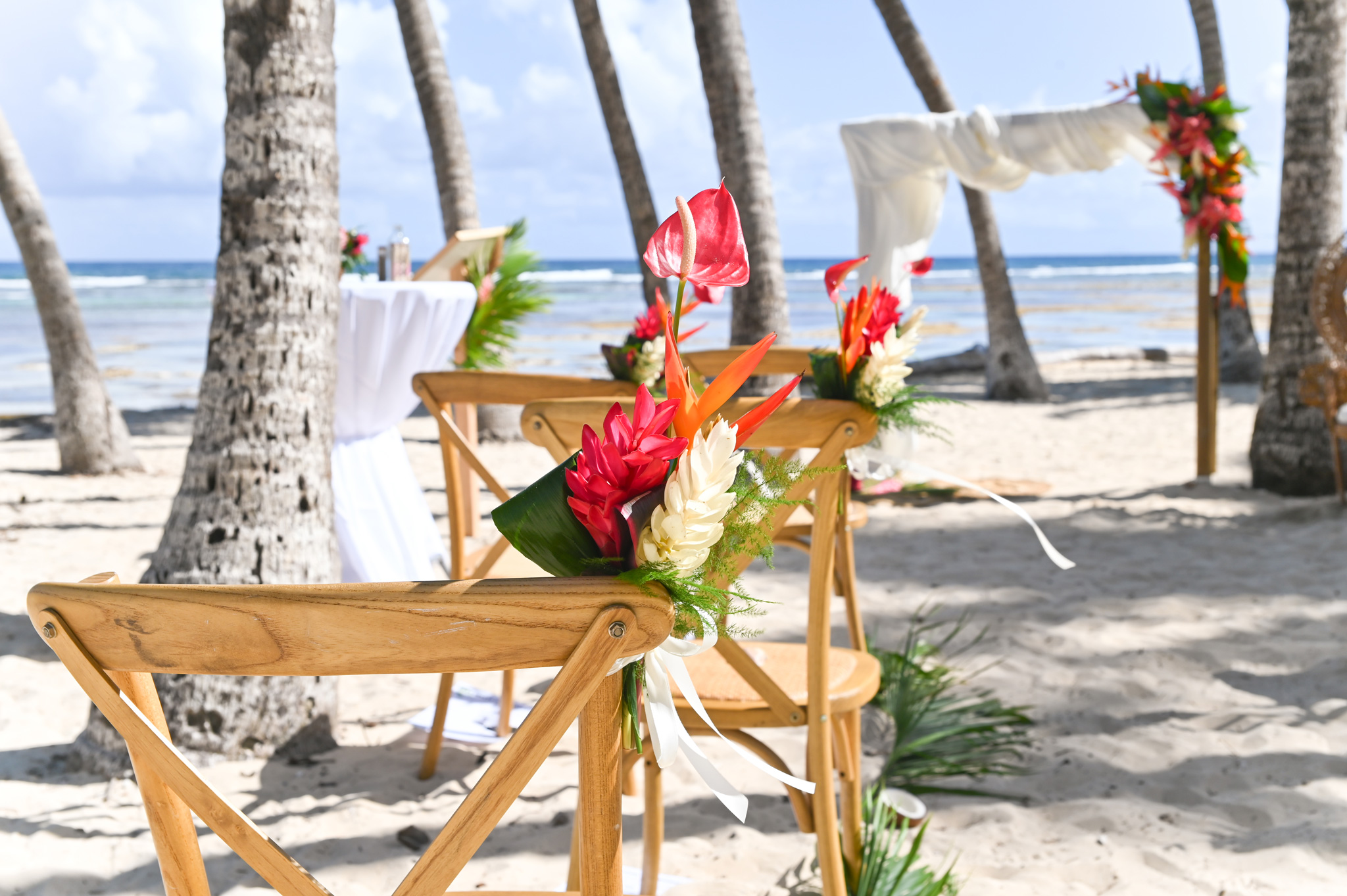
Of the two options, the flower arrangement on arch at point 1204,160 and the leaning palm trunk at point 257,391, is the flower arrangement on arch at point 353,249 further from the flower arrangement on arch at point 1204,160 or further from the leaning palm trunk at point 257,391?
the flower arrangement on arch at point 1204,160

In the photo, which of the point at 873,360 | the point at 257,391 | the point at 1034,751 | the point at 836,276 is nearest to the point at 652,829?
the point at 873,360

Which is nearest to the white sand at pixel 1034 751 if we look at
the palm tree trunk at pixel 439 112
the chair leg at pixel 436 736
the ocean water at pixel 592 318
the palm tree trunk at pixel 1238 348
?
the chair leg at pixel 436 736

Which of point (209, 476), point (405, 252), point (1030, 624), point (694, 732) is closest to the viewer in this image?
point (694, 732)

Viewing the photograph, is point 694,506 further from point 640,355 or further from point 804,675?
point 640,355

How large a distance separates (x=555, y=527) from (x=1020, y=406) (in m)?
8.69

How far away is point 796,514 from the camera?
9.93 feet

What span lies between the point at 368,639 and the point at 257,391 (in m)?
1.98

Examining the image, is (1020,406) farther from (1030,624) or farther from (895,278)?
(1030,624)

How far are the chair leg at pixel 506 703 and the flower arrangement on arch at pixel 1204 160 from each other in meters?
4.34

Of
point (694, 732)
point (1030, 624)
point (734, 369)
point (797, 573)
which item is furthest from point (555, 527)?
point (797, 573)

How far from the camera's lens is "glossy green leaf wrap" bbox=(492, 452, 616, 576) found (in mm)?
865

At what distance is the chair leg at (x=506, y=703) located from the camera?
2.75 meters

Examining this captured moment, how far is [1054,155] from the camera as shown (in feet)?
17.6

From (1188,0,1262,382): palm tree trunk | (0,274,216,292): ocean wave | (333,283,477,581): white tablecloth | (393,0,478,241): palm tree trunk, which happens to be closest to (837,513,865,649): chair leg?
(333,283,477,581): white tablecloth
